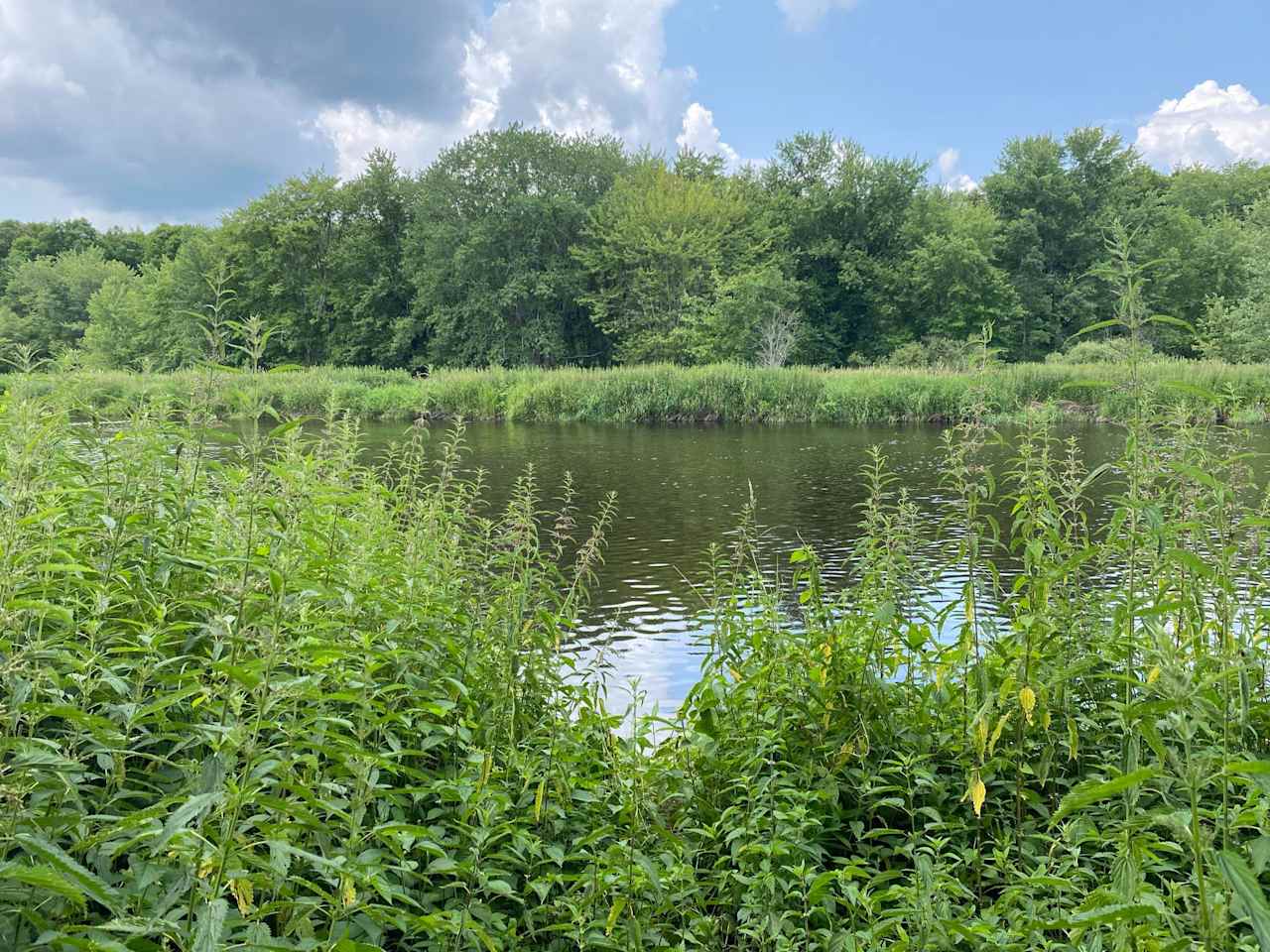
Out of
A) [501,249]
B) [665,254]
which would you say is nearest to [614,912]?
[665,254]

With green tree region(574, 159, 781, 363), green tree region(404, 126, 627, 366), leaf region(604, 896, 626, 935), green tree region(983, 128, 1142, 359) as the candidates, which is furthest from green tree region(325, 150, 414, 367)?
leaf region(604, 896, 626, 935)

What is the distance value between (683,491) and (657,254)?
125 feet

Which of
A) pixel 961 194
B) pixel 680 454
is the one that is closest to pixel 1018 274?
pixel 961 194

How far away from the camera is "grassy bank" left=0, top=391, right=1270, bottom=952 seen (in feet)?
6.31

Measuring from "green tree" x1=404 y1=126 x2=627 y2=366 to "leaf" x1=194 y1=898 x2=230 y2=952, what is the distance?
51930 mm

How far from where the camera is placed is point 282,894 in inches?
91.9

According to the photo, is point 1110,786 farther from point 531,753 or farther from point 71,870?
point 531,753

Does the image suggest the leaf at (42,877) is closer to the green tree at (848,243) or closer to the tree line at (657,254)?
the tree line at (657,254)

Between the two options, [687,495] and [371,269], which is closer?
[687,495]

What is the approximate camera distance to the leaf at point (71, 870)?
1.64m

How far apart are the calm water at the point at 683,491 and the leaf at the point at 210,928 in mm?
2961

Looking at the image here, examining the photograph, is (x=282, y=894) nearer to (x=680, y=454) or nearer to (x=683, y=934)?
(x=683, y=934)

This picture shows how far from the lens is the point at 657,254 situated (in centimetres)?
5038

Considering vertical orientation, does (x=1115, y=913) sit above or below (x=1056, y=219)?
below
